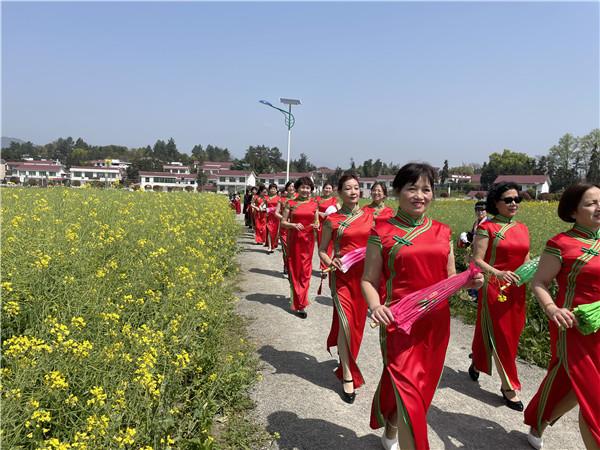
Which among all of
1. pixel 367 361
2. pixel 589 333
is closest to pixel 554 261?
pixel 589 333

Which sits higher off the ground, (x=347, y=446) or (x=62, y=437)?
Answer: (x=62, y=437)

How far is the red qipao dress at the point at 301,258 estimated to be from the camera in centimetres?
656

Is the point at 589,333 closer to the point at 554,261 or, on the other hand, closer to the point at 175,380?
the point at 554,261

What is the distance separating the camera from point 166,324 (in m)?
3.99

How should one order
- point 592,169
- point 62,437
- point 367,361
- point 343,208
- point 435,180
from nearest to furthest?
point 62,437
point 435,180
point 343,208
point 367,361
point 592,169

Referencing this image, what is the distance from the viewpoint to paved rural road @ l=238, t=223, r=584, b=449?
3357mm

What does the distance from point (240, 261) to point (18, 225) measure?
6.71 m

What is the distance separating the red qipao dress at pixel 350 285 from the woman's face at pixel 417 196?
1455 millimetres

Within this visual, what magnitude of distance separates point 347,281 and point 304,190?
311 centimetres

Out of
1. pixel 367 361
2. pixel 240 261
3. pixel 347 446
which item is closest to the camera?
pixel 347 446

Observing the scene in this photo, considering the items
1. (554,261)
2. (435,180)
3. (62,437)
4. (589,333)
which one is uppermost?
(435,180)

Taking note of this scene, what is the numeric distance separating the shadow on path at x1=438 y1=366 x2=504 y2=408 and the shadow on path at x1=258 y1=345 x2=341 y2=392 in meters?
1.14

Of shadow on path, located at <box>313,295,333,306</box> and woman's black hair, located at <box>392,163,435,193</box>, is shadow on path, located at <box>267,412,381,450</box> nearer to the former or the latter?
woman's black hair, located at <box>392,163,435,193</box>

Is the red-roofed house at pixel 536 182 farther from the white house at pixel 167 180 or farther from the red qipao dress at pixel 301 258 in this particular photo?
the red qipao dress at pixel 301 258
